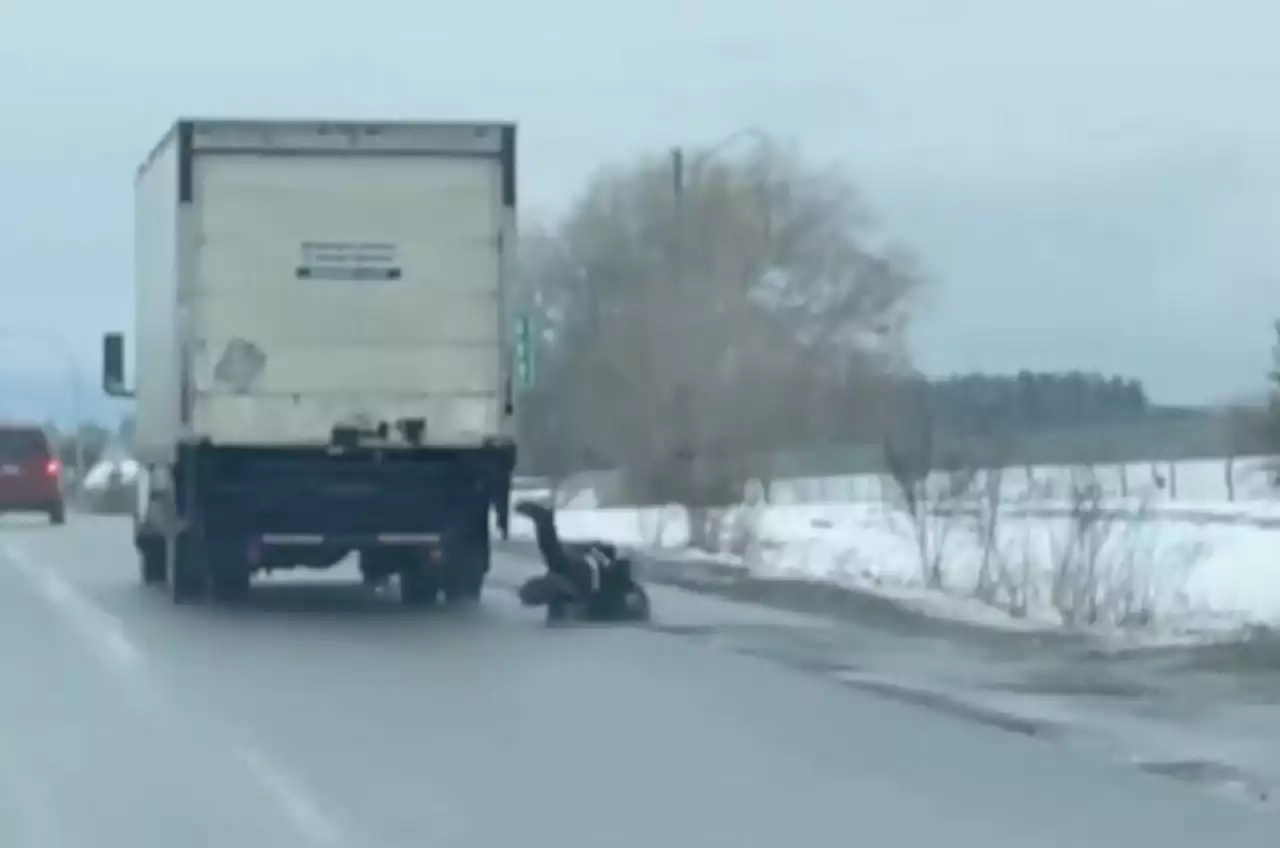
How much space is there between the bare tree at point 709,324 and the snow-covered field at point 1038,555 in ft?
4.09

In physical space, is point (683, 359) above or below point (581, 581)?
above

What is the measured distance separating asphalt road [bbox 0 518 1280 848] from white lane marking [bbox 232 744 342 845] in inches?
1.1

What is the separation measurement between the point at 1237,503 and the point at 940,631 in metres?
36.2

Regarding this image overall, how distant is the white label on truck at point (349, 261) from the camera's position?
25.6 meters

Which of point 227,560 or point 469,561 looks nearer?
point 227,560

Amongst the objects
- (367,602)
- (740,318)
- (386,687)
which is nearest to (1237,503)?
(740,318)

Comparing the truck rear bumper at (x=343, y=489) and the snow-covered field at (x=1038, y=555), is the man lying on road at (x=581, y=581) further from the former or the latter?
the snow-covered field at (x=1038, y=555)

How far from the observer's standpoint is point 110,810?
1351 centimetres

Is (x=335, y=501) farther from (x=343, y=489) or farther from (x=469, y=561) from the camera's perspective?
(x=469, y=561)

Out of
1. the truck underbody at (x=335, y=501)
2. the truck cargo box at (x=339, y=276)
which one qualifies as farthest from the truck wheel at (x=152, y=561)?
the truck cargo box at (x=339, y=276)

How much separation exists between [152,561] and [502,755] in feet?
55.7

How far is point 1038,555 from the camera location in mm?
31344

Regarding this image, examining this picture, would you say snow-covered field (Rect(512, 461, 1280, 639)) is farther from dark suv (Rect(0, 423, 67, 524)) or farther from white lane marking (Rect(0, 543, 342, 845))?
dark suv (Rect(0, 423, 67, 524))

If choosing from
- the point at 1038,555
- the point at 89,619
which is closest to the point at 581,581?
the point at 89,619
